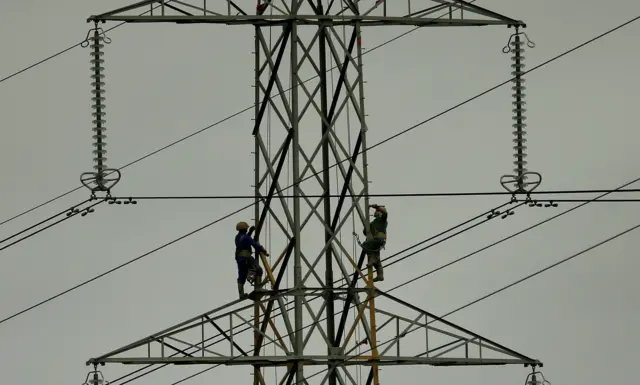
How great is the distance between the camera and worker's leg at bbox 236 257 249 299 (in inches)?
3794

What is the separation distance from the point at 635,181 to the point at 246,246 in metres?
8.66

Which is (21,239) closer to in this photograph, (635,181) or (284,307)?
(284,307)

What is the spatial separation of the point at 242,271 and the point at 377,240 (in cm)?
254

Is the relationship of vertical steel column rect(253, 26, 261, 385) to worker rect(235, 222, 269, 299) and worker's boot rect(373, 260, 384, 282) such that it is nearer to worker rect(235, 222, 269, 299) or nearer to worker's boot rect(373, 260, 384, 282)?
worker rect(235, 222, 269, 299)

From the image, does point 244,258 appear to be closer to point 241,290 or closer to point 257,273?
point 257,273

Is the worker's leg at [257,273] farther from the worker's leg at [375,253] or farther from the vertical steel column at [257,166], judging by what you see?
the worker's leg at [375,253]

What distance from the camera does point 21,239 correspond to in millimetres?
94125

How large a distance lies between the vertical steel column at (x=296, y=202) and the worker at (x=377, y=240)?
1593mm

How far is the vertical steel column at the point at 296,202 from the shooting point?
94.8m

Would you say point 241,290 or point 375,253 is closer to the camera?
point 375,253

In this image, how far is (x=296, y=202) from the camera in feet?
311

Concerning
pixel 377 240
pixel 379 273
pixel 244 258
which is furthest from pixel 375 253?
pixel 244 258

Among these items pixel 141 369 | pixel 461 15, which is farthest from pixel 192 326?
pixel 461 15

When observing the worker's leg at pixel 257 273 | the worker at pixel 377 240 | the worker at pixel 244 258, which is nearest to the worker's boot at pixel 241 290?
the worker at pixel 244 258
